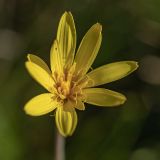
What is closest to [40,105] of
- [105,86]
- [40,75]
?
[40,75]

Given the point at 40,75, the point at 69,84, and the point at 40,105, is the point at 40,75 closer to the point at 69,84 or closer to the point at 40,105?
the point at 40,105

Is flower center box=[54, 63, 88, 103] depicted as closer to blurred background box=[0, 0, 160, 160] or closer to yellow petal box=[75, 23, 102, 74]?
yellow petal box=[75, 23, 102, 74]

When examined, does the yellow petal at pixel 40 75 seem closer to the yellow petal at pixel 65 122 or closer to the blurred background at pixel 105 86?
the yellow petal at pixel 65 122

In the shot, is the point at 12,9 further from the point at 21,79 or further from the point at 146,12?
the point at 146,12

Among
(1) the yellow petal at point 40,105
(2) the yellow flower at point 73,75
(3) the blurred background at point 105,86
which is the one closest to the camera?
(1) the yellow petal at point 40,105

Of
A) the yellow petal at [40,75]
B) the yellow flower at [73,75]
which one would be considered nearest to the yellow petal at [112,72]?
the yellow flower at [73,75]

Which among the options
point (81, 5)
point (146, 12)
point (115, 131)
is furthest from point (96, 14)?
point (115, 131)
